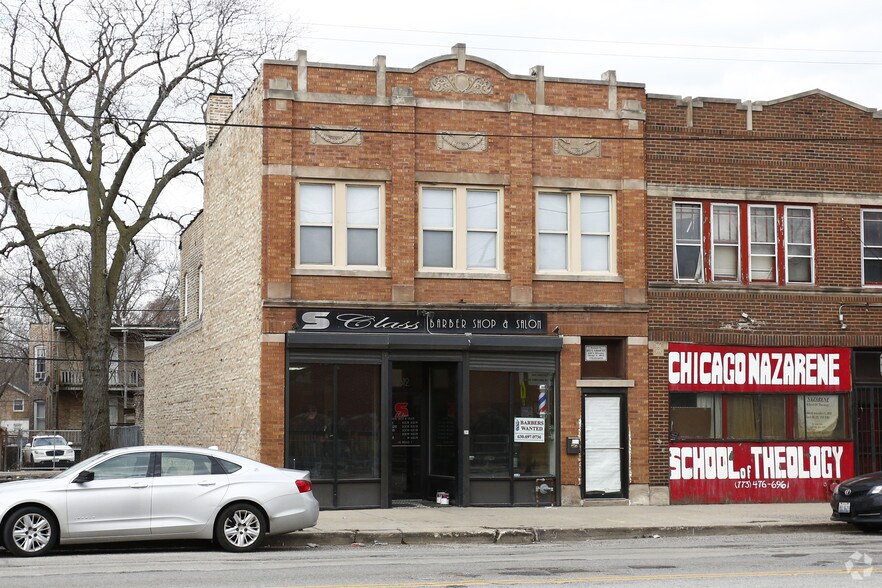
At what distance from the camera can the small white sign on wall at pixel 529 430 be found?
70.2 ft

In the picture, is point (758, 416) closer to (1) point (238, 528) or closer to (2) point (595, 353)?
(2) point (595, 353)

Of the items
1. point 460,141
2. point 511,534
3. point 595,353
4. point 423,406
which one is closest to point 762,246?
point 595,353

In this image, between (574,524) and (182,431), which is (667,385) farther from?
(182,431)

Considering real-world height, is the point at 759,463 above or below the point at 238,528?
above

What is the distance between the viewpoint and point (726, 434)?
2234cm

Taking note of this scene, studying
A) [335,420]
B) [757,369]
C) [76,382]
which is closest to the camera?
[335,420]

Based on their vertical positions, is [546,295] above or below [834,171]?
below

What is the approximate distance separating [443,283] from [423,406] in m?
2.62

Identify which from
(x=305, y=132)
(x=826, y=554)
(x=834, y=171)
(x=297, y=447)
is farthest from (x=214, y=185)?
(x=826, y=554)

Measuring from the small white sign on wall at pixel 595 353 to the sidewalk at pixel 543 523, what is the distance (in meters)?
2.85

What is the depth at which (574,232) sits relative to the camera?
22000 millimetres

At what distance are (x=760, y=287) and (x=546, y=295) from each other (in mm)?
4371

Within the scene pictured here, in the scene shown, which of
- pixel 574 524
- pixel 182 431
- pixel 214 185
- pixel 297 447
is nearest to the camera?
pixel 574 524

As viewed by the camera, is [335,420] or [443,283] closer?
[335,420]
